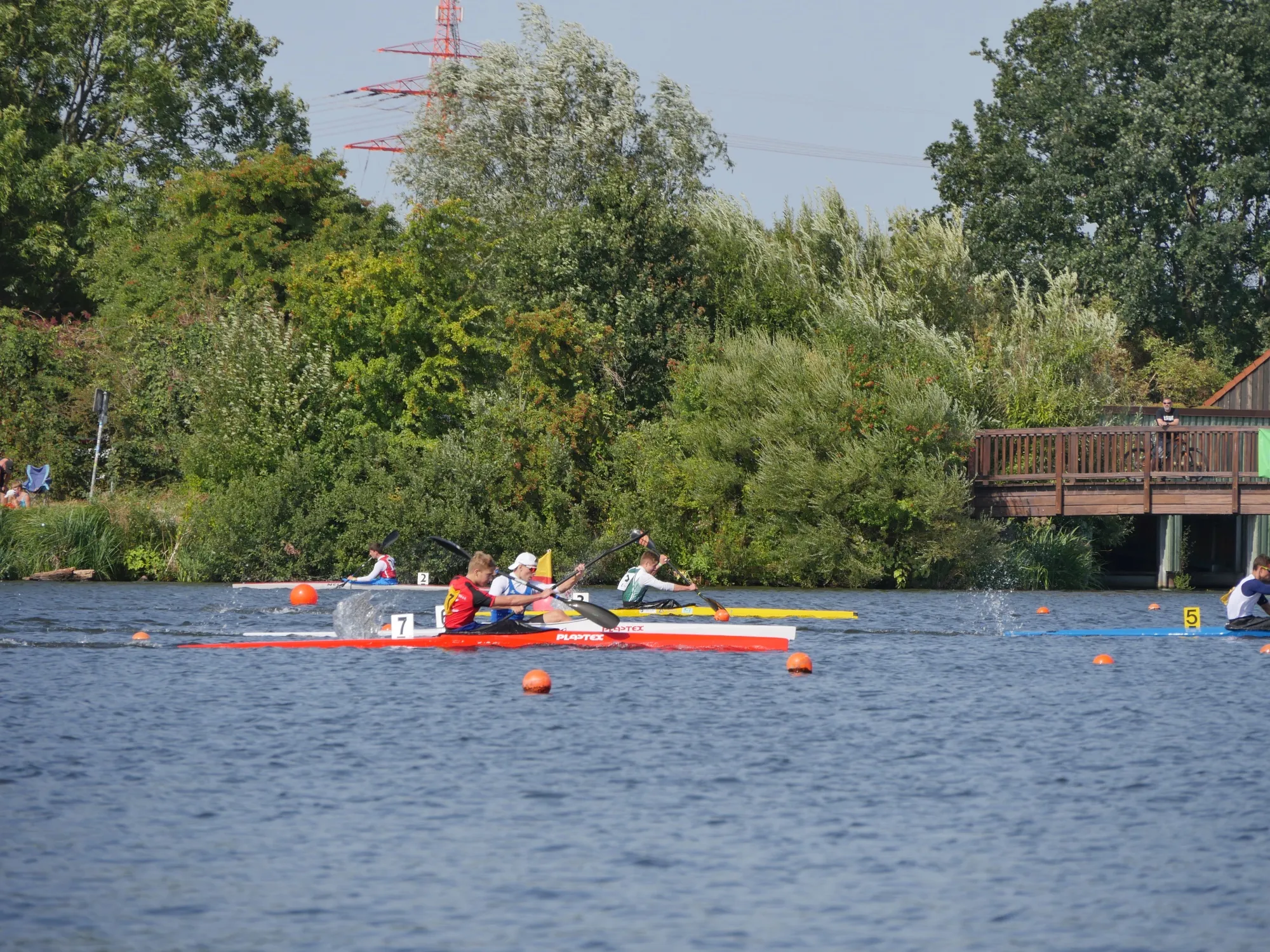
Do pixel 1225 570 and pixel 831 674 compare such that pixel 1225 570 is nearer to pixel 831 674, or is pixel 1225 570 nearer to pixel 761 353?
pixel 761 353

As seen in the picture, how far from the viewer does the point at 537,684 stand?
19281 mm

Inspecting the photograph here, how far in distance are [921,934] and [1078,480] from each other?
107ft

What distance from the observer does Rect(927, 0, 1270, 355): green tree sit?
5600 centimetres

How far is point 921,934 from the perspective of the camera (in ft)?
31.7

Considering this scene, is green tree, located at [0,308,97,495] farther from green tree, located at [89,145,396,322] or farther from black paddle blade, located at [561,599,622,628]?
black paddle blade, located at [561,599,622,628]

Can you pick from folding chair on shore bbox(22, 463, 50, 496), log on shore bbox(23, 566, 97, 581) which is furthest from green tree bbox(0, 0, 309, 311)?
A: log on shore bbox(23, 566, 97, 581)

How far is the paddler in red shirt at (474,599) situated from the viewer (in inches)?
896

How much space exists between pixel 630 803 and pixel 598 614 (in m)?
10.1

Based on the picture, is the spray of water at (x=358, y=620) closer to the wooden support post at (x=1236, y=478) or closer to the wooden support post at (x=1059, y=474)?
the wooden support post at (x=1059, y=474)

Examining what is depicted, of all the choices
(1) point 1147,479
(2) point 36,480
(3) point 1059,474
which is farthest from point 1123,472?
(2) point 36,480

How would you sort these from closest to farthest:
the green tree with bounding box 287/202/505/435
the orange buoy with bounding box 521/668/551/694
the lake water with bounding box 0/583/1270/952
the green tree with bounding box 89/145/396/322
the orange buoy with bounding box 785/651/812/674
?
the lake water with bounding box 0/583/1270/952 < the orange buoy with bounding box 521/668/551/694 < the orange buoy with bounding box 785/651/812/674 < the green tree with bounding box 287/202/505/435 < the green tree with bounding box 89/145/396/322

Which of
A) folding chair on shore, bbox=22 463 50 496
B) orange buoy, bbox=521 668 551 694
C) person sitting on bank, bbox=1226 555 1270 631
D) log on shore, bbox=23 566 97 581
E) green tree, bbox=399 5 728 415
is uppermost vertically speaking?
green tree, bbox=399 5 728 415

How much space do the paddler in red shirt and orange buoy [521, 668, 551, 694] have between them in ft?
10.9

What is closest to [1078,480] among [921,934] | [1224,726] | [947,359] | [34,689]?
[947,359]
